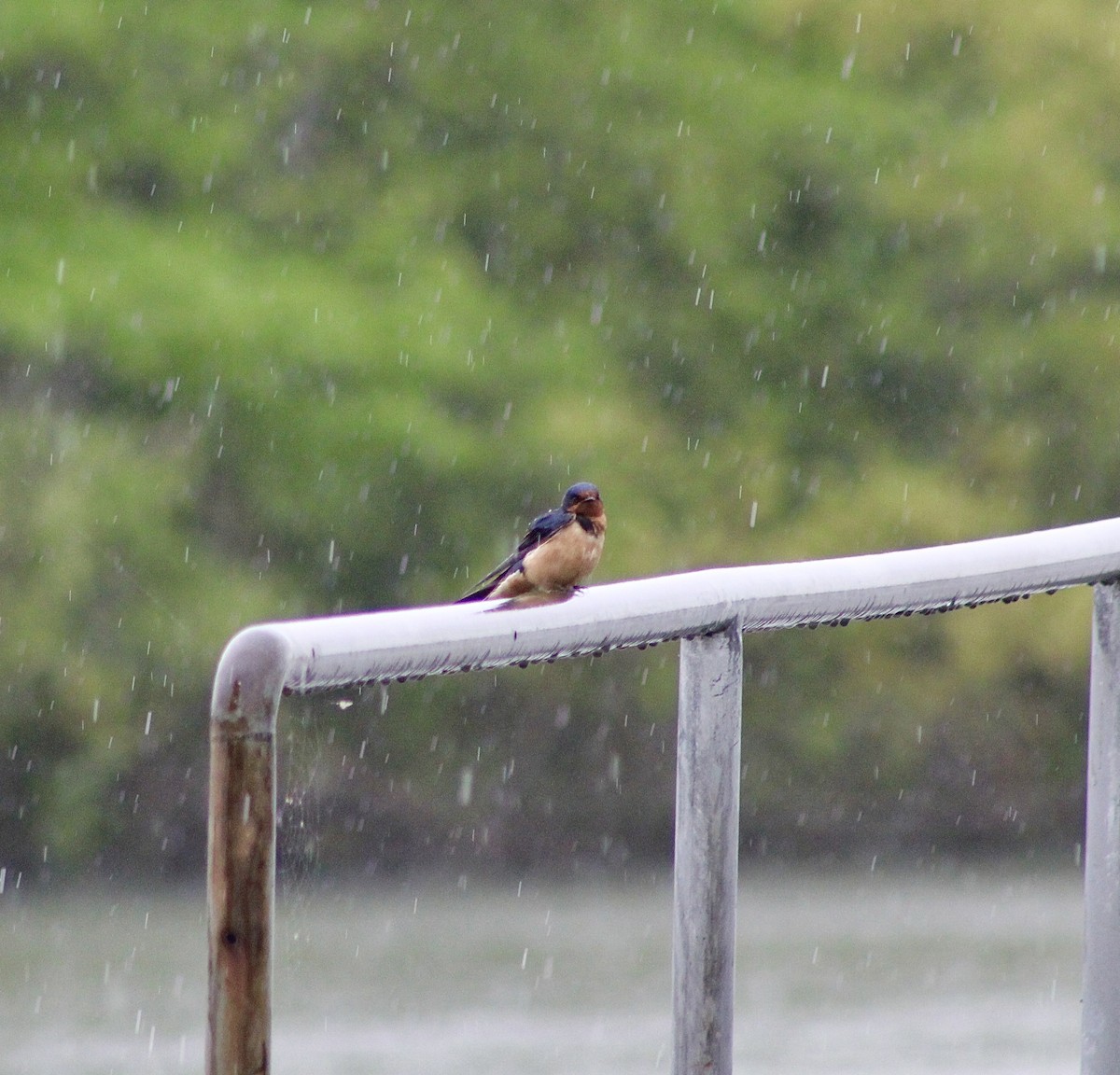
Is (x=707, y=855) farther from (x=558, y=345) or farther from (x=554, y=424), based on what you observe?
(x=558, y=345)

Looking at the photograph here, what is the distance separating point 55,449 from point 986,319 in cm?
601

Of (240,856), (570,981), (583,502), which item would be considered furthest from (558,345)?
(240,856)

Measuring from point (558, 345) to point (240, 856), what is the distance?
11.9m

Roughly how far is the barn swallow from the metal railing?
37.6 inches

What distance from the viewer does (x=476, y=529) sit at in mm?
12516

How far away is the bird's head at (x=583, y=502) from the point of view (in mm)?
3012

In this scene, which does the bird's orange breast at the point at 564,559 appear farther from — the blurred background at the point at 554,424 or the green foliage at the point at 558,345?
the green foliage at the point at 558,345

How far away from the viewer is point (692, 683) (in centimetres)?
150

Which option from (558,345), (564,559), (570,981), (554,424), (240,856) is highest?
(558,345)

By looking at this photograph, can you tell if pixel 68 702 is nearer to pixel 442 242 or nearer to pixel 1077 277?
pixel 442 242

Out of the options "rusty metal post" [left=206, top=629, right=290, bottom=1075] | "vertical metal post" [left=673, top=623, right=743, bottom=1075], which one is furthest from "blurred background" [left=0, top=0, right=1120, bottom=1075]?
"rusty metal post" [left=206, top=629, right=290, bottom=1075]

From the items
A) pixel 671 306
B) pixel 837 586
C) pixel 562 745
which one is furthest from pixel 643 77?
pixel 837 586

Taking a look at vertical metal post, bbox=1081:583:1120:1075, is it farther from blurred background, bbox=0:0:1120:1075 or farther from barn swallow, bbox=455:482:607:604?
blurred background, bbox=0:0:1120:1075

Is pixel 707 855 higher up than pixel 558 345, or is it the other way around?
pixel 558 345
